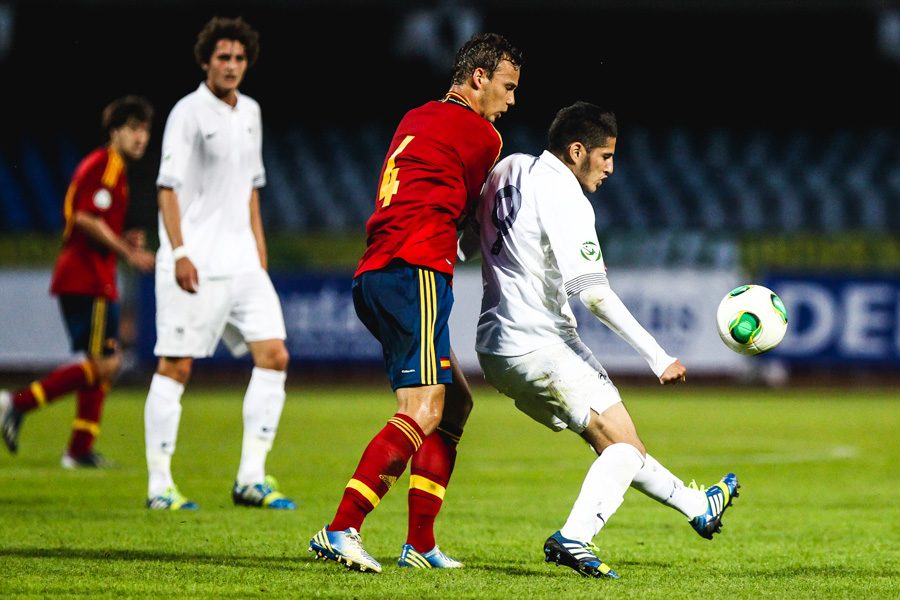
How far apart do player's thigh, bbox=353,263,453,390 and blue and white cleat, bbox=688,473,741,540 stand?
1078 mm

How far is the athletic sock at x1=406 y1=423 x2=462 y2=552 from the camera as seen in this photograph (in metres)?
5.13

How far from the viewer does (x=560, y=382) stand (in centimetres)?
493

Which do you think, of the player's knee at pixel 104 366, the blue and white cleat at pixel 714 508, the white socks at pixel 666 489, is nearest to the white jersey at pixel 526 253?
the white socks at pixel 666 489

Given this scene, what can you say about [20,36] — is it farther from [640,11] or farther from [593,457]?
[593,457]

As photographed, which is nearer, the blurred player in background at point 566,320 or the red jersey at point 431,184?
the blurred player in background at point 566,320

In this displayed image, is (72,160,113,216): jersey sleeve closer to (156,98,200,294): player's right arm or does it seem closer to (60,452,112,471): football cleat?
(60,452,112,471): football cleat

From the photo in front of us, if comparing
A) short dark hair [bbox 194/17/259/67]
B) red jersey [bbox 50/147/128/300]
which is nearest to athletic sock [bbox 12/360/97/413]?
red jersey [bbox 50/147/128/300]

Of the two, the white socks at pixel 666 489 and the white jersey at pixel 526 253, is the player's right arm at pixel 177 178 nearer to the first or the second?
the white jersey at pixel 526 253

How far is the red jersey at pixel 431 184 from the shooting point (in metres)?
4.99

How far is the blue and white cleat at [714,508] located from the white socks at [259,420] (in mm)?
2506

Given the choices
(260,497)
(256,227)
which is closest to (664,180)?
(256,227)

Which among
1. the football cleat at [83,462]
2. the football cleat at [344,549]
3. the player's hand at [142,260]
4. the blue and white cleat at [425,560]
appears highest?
the player's hand at [142,260]

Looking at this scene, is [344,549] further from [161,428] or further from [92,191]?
[92,191]

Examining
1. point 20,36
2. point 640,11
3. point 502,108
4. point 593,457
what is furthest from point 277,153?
point 502,108
